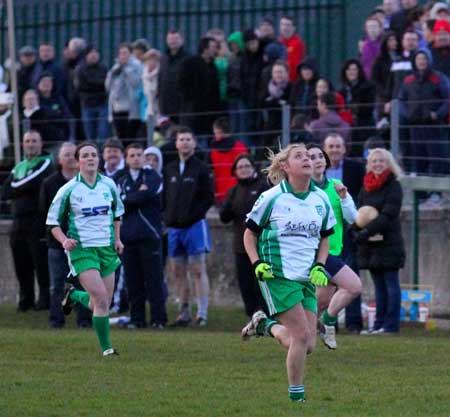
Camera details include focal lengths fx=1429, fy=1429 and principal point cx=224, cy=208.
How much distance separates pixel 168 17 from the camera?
2270 centimetres

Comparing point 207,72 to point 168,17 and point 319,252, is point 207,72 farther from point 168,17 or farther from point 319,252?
point 319,252

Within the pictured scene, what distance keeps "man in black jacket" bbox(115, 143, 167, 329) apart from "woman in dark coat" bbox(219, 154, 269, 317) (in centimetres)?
93

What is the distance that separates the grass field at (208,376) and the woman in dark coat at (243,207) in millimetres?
1260

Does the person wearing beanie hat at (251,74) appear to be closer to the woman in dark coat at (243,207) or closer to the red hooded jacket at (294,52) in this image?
the red hooded jacket at (294,52)

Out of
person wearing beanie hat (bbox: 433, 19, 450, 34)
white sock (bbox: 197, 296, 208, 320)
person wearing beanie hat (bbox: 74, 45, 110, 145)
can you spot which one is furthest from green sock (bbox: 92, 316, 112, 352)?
person wearing beanie hat (bbox: 74, 45, 110, 145)

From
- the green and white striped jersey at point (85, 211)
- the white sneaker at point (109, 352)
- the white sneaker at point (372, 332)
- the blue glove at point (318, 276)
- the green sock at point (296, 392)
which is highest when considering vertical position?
the green and white striped jersey at point (85, 211)

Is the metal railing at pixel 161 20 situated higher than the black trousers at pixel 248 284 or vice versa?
the metal railing at pixel 161 20

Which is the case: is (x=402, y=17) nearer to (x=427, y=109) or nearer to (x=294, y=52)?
(x=294, y=52)

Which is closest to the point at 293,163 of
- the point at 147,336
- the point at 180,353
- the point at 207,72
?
the point at 180,353

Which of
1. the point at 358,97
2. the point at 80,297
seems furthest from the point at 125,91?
the point at 80,297

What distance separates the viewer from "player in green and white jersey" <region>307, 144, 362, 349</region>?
547 inches

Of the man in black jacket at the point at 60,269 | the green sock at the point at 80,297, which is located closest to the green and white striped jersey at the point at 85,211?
the green sock at the point at 80,297

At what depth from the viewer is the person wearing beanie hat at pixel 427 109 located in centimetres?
1797

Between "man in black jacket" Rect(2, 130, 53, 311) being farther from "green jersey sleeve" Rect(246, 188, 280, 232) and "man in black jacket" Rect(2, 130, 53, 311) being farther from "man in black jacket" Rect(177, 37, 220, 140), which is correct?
"green jersey sleeve" Rect(246, 188, 280, 232)
